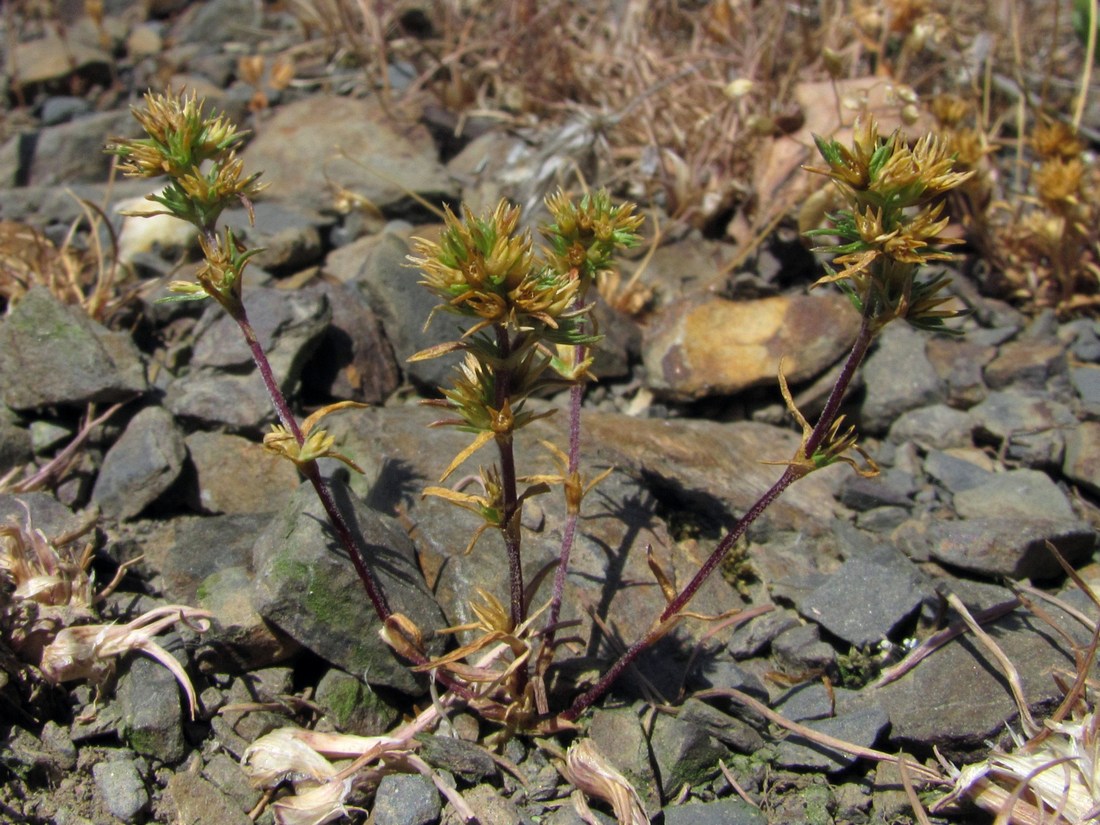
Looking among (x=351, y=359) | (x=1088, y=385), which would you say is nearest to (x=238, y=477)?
(x=351, y=359)

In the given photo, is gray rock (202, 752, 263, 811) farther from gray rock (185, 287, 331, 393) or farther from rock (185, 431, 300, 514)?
gray rock (185, 287, 331, 393)

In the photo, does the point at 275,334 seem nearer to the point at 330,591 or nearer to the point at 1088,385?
the point at 330,591

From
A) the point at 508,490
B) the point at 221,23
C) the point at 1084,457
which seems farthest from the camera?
the point at 221,23

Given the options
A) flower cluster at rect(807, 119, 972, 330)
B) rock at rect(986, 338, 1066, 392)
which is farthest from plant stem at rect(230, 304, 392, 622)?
rock at rect(986, 338, 1066, 392)

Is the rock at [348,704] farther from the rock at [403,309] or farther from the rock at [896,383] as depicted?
the rock at [896,383]

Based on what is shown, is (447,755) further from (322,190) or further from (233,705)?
(322,190)

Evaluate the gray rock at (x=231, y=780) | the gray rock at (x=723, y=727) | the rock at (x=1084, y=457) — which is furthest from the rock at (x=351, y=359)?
the rock at (x=1084, y=457)

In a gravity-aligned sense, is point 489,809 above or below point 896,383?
below
